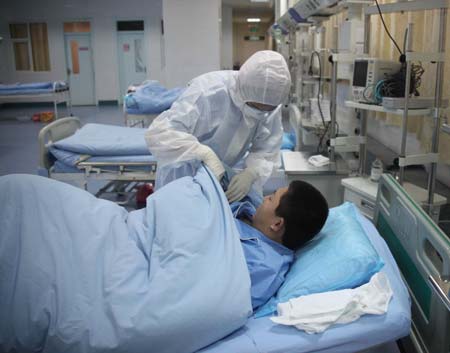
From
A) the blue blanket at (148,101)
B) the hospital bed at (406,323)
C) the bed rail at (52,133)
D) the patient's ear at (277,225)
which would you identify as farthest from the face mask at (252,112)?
the blue blanket at (148,101)

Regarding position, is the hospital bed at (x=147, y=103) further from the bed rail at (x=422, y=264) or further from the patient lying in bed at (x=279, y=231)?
the bed rail at (x=422, y=264)

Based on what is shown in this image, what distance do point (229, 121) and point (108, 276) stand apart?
1.15m

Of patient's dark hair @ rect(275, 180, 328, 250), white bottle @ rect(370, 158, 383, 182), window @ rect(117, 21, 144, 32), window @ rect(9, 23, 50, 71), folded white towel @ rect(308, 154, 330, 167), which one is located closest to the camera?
patient's dark hair @ rect(275, 180, 328, 250)

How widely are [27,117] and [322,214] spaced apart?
30.4ft

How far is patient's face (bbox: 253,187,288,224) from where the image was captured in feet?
5.05

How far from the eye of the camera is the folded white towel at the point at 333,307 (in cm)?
112

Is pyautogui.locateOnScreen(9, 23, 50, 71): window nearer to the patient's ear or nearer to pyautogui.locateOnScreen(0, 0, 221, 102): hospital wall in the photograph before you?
pyautogui.locateOnScreen(0, 0, 221, 102): hospital wall

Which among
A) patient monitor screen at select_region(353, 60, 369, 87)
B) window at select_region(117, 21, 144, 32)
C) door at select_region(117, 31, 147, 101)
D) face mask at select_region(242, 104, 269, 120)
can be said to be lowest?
face mask at select_region(242, 104, 269, 120)

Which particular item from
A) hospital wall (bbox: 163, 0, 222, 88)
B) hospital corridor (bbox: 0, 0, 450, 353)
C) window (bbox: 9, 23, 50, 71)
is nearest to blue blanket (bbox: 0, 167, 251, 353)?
hospital corridor (bbox: 0, 0, 450, 353)

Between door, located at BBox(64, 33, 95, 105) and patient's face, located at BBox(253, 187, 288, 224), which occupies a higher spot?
door, located at BBox(64, 33, 95, 105)

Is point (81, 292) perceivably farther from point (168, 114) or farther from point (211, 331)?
point (168, 114)

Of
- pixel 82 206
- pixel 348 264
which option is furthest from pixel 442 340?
pixel 82 206

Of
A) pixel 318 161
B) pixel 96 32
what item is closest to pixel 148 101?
pixel 318 161

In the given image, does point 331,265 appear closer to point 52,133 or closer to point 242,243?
point 242,243
